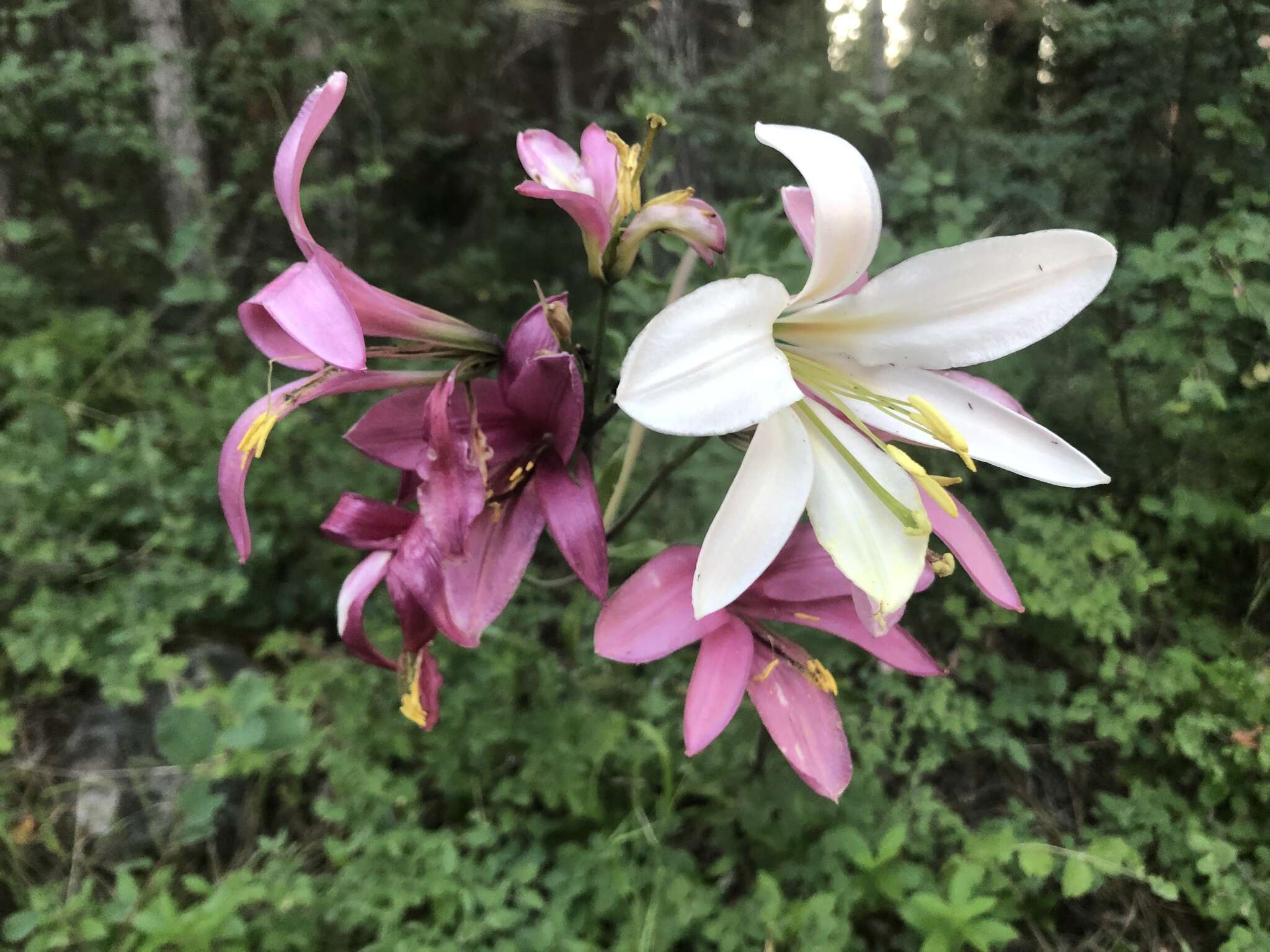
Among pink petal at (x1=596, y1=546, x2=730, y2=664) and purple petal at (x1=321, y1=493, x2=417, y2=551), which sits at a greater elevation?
purple petal at (x1=321, y1=493, x2=417, y2=551)

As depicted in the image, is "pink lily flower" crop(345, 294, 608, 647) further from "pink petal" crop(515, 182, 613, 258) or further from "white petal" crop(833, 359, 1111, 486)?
A: "white petal" crop(833, 359, 1111, 486)

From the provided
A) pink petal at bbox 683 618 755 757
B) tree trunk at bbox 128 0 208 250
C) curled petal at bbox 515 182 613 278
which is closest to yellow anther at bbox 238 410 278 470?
curled petal at bbox 515 182 613 278

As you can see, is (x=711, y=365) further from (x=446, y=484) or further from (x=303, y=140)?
(x=303, y=140)

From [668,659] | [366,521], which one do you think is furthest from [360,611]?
[668,659]

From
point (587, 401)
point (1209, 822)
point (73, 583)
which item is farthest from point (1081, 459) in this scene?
point (73, 583)

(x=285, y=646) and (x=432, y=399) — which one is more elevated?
(x=432, y=399)

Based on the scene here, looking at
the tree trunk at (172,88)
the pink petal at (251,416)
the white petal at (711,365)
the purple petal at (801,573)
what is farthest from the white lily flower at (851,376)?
the tree trunk at (172,88)

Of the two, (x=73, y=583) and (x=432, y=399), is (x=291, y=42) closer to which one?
(x=73, y=583)

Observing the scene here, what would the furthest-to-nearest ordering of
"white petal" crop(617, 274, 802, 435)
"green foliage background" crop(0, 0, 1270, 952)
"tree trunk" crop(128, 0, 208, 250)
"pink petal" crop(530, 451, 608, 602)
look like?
"tree trunk" crop(128, 0, 208, 250), "green foliage background" crop(0, 0, 1270, 952), "pink petal" crop(530, 451, 608, 602), "white petal" crop(617, 274, 802, 435)
